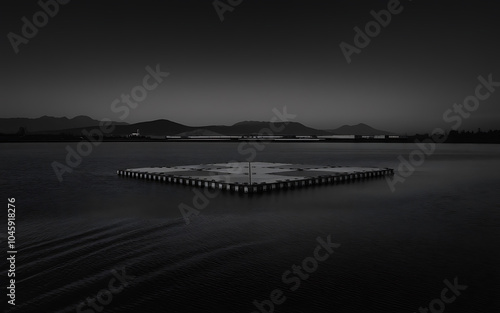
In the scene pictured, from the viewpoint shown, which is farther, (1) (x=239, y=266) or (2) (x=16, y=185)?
(2) (x=16, y=185)

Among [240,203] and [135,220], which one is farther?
[240,203]

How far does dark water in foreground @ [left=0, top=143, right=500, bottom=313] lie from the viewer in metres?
7.53

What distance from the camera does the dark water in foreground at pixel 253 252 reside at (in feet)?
24.7

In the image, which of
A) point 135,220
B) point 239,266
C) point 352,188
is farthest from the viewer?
point 352,188

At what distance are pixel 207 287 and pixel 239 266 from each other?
1.38 meters

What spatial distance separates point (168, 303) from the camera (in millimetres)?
7273

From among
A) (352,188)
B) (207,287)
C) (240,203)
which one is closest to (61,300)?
(207,287)

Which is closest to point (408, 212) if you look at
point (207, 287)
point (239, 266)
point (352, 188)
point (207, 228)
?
point (352, 188)

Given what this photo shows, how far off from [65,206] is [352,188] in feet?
44.3

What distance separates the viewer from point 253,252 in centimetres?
1035

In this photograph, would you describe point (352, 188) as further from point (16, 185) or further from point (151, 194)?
point (16, 185)

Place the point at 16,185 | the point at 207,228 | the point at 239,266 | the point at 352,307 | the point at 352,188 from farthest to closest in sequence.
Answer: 1. the point at 16,185
2. the point at 352,188
3. the point at 207,228
4. the point at 239,266
5. the point at 352,307

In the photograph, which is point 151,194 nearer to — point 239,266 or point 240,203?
point 240,203

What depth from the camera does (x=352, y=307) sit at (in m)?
7.19
